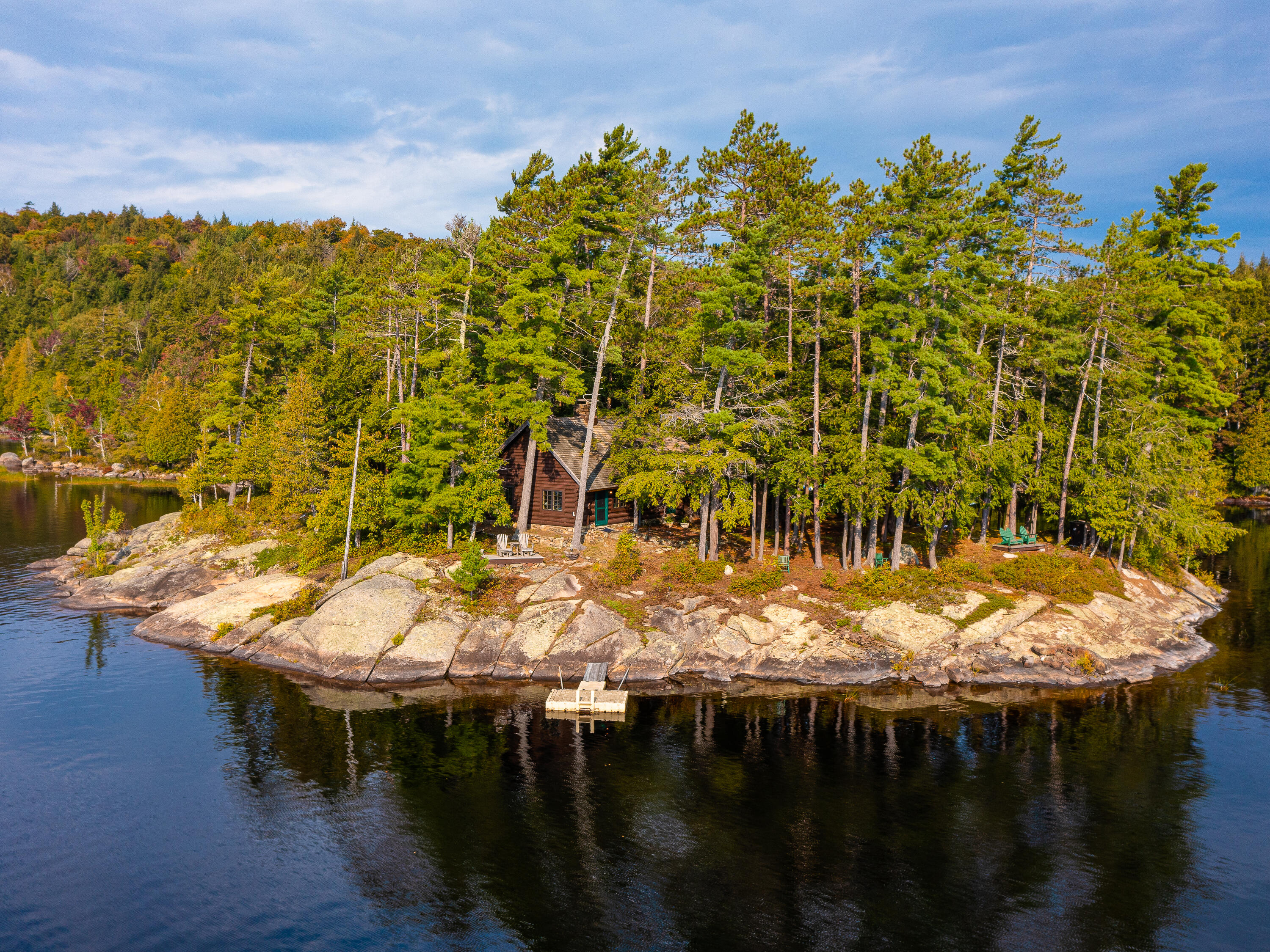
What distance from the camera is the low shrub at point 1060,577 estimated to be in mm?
37344

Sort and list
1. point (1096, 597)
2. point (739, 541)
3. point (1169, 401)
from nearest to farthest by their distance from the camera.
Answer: point (1096, 597), point (739, 541), point (1169, 401)

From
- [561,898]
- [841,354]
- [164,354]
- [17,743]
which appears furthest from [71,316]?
[561,898]

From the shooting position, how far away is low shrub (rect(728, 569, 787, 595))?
37625 millimetres

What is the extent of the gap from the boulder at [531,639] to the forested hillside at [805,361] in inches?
316

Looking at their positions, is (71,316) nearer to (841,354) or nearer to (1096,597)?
(841,354)

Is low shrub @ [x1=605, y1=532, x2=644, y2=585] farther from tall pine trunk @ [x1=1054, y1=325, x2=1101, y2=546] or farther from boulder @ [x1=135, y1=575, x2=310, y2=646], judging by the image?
tall pine trunk @ [x1=1054, y1=325, x2=1101, y2=546]

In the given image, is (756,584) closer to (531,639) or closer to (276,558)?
(531,639)

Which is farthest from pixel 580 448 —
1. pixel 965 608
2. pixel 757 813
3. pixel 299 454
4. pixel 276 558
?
pixel 757 813

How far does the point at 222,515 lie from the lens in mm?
52625

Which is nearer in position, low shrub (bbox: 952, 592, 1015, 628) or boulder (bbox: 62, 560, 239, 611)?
low shrub (bbox: 952, 592, 1015, 628)

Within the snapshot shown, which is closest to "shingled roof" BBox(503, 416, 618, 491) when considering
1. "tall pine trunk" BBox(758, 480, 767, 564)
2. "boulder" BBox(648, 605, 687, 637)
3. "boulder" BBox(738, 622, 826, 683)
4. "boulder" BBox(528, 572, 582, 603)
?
"boulder" BBox(528, 572, 582, 603)

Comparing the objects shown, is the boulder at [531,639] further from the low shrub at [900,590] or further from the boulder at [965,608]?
the boulder at [965,608]

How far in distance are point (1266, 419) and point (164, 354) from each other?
144736 mm

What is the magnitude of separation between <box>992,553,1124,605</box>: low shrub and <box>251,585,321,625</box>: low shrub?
37.4m
